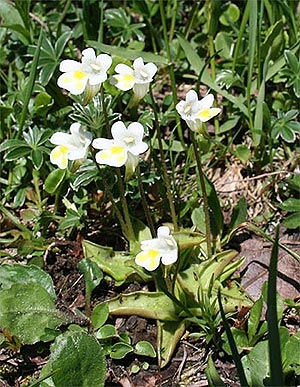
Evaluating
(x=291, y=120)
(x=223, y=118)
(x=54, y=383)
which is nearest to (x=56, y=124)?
(x=223, y=118)

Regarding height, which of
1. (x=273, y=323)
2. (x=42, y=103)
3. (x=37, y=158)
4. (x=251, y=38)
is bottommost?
(x=37, y=158)

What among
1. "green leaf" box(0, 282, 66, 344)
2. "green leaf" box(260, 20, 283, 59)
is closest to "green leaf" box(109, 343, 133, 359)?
"green leaf" box(0, 282, 66, 344)

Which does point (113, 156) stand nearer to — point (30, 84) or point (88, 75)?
point (88, 75)

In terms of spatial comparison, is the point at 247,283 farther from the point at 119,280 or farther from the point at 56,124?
the point at 56,124

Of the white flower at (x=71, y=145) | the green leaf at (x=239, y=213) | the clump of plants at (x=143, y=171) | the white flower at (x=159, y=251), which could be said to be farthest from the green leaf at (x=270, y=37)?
the white flower at (x=159, y=251)

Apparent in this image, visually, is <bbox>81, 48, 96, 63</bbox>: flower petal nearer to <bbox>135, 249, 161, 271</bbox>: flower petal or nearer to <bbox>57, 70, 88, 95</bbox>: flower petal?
<bbox>57, 70, 88, 95</bbox>: flower petal

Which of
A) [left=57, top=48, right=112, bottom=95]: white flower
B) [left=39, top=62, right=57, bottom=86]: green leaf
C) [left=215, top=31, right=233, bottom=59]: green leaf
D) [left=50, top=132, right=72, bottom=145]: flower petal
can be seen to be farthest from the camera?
[left=215, top=31, right=233, bottom=59]: green leaf

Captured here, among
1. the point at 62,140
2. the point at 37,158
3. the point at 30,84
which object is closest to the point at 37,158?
the point at 37,158
